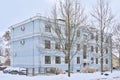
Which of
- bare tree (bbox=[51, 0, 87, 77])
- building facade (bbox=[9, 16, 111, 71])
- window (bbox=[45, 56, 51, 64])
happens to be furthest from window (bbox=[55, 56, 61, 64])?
bare tree (bbox=[51, 0, 87, 77])

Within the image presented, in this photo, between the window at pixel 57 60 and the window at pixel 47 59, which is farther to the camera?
the window at pixel 57 60

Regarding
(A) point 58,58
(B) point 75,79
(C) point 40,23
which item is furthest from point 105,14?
(A) point 58,58

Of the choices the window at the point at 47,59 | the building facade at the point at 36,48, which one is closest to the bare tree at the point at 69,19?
the building facade at the point at 36,48

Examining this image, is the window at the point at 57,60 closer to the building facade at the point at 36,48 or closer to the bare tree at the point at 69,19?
the building facade at the point at 36,48

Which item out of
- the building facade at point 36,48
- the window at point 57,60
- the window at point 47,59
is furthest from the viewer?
the window at point 57,60

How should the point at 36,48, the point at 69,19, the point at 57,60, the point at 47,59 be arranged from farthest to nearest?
the point at 57,60 → the point at 47,59 → the point at 36,48 → the point at 69,19

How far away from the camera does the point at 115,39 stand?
105 ft

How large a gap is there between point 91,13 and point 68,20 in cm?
664

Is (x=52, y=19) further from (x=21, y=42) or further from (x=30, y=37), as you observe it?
(x=21, y=42)

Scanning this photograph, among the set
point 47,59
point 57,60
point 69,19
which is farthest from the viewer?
point 57,60

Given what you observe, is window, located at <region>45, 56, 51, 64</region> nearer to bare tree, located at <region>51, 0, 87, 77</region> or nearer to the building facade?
the building facade

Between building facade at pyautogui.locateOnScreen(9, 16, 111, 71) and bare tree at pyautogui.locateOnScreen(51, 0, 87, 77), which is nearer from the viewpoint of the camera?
bare tree at pyautogui.locateOnScreen(51, 0, 87, 77)

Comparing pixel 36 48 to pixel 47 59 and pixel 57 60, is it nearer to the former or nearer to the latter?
pixel 47 59

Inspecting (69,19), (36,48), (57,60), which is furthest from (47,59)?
(69,19)
